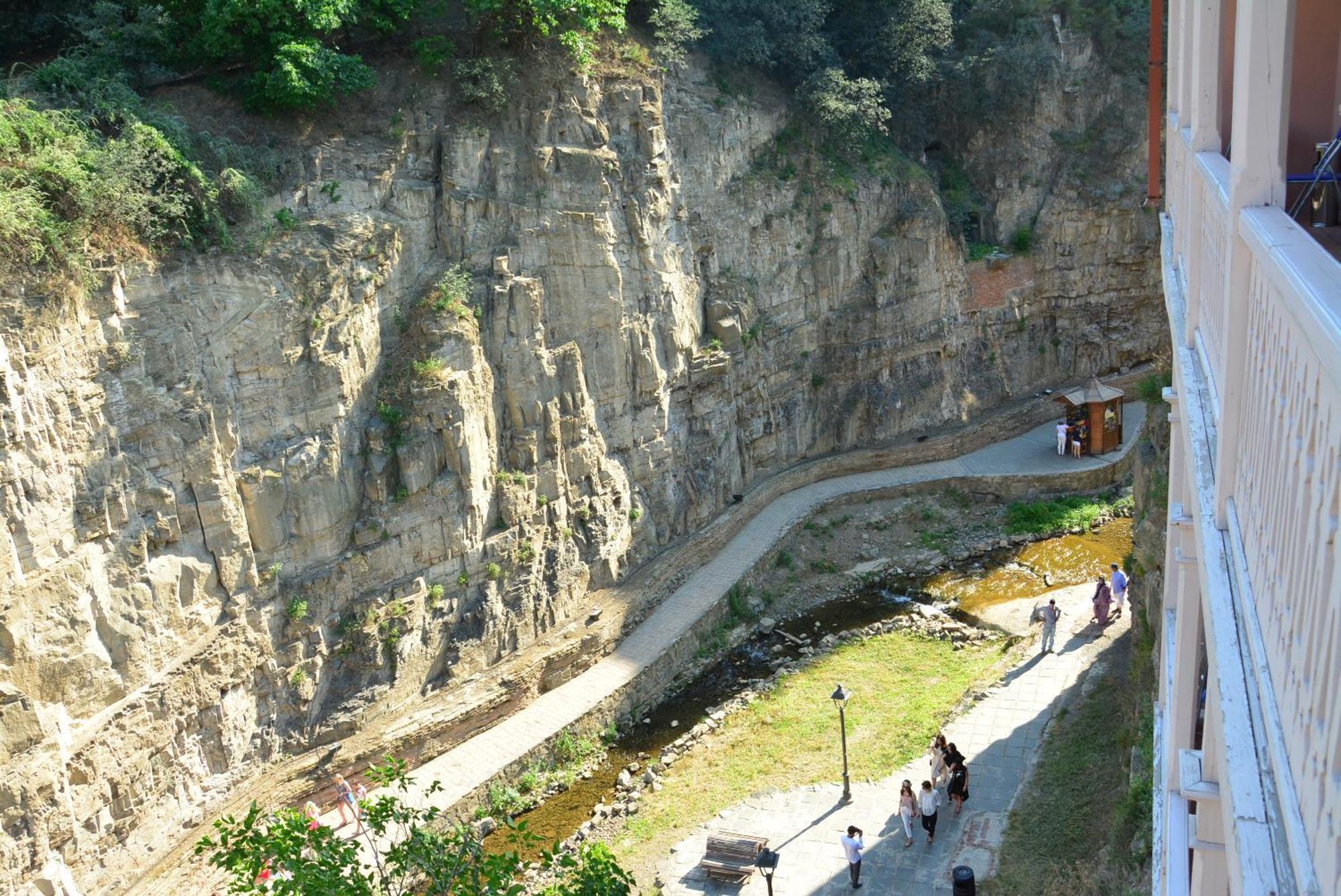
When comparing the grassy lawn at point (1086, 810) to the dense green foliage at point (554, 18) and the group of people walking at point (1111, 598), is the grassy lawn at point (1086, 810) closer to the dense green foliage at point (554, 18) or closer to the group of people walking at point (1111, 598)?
the group of people walking at point (1111, 598)

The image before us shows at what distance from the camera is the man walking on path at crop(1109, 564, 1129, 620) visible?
1908cm

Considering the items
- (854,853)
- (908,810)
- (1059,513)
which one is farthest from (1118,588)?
(854,853)

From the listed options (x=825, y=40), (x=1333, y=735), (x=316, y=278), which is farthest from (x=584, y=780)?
(x=825, y=40)

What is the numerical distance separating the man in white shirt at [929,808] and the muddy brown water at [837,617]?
467 cm

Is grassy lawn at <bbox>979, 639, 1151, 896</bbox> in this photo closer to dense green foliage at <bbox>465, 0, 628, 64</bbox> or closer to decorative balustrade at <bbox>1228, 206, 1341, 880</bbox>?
decorative balustrade at <bbox>1228, 206, 1341, 880</bbox>

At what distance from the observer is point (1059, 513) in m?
24.2

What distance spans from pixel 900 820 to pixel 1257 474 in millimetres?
12592

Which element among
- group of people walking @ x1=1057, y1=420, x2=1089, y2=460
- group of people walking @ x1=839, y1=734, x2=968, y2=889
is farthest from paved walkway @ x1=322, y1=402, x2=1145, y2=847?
group of people walking @ x1=839, y1=734, x2=968, y2=889

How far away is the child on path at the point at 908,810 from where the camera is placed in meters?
14.4

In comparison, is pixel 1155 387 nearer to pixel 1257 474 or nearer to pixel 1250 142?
pixel 1250 142

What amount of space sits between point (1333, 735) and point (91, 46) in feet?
62.8

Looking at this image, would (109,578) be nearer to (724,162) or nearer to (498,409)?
(498,409)

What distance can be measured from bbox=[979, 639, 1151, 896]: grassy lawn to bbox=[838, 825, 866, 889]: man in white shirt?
1.52 meters

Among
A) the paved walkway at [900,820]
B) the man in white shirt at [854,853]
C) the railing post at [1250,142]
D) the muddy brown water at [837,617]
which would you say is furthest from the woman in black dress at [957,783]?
the railing post at [1250,142]
